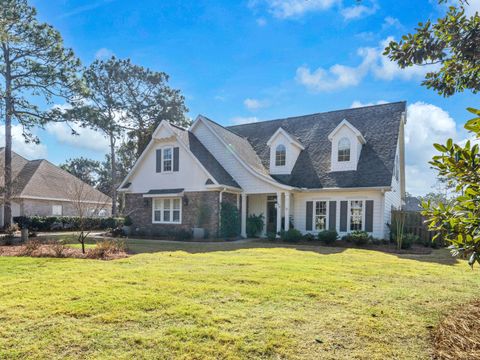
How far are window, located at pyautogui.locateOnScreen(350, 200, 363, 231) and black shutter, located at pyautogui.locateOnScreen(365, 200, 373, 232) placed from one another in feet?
0.91

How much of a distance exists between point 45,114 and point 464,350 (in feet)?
86.6

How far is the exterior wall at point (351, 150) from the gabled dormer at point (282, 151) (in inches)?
98.9

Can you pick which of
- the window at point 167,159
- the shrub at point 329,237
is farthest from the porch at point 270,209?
the window at point 167,159

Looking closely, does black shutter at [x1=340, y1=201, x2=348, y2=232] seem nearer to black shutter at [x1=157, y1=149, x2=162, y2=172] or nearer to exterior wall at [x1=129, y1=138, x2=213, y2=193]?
exterior wall at [x1=129, y1=138, x2=213, y2=193]

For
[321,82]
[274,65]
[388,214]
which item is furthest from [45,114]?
[388,214]

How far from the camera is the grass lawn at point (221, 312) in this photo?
3.65 metres

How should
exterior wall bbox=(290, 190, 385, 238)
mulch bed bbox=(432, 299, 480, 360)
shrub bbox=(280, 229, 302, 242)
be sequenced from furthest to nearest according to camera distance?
1. exterior wall bbox=(290, 190, 385, 238)
2. shrub bbox=(280, 229, 302, 242)
3. mulch bed bbox=(432, 299, 480, 360)

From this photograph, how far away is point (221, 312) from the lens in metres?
4.67

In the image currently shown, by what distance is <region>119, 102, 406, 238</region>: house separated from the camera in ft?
57.7

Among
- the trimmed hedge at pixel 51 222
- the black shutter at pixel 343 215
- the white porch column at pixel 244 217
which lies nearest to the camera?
the black shutter at pixel 343 215

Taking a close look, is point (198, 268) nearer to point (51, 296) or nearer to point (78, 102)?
point (51, 296)

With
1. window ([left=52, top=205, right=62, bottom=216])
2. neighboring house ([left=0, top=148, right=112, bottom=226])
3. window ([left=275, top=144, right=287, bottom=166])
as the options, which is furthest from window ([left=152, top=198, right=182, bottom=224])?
window ([left=52, top=205, right=62, bottom=216])

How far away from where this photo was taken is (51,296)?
5.45 metres

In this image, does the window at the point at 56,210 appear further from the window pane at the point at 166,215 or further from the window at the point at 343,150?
the window at the point at 343,150
